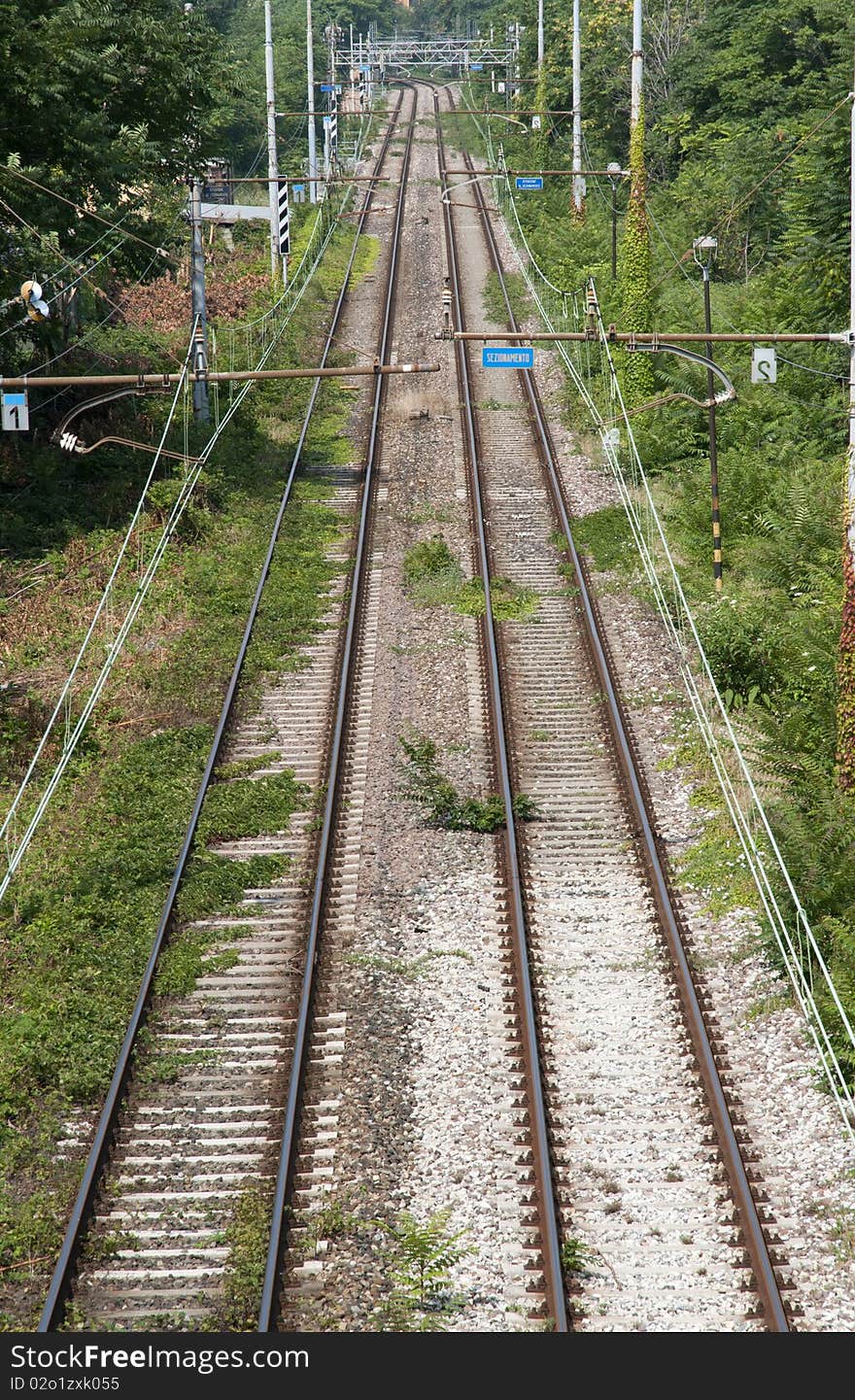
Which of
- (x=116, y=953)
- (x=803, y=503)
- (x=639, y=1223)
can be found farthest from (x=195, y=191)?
(x=639, y=1223)

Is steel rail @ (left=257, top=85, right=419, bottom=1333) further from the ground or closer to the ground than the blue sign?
→ closer to the ground

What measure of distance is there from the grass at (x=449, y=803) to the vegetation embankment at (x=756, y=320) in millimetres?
2603

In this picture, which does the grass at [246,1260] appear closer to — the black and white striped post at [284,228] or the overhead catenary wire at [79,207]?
the overhead catenary wire at [79,207]

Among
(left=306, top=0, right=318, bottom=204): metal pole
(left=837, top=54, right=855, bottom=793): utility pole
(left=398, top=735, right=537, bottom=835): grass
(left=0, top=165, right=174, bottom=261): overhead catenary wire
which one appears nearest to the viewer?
(left=837, top=54, right=855, bottom=793): utility pole

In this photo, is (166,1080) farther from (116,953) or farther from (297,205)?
(297,205)

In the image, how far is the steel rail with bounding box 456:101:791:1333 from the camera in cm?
1036

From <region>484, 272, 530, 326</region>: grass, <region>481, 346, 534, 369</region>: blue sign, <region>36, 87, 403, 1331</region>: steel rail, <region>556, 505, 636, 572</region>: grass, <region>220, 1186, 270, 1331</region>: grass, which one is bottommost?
<region>220, 1186, 270, 1331</region>: grass

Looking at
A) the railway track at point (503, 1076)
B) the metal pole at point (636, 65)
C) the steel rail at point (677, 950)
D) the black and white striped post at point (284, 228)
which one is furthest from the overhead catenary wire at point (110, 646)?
the metal pole at point (636, 65)

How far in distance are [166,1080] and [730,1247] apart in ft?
16.3

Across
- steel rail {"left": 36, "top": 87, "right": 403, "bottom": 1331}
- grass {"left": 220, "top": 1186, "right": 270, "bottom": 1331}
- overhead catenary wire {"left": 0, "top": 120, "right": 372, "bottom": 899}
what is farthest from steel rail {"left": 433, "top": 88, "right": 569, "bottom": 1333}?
overhead catenary wire {"left": 0, "top": 120, "right": 372, "bottom": 899}

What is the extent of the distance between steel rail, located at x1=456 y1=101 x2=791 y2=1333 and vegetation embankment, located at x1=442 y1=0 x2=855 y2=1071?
2.44 feet

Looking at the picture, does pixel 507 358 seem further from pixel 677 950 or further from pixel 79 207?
pixel 677 950

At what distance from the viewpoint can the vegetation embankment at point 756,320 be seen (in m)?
16.7

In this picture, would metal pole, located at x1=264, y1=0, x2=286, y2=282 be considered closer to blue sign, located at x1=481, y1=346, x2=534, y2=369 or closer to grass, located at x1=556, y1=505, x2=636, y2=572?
grass, located at x1=556, y1=505, x2=636, y2=572
